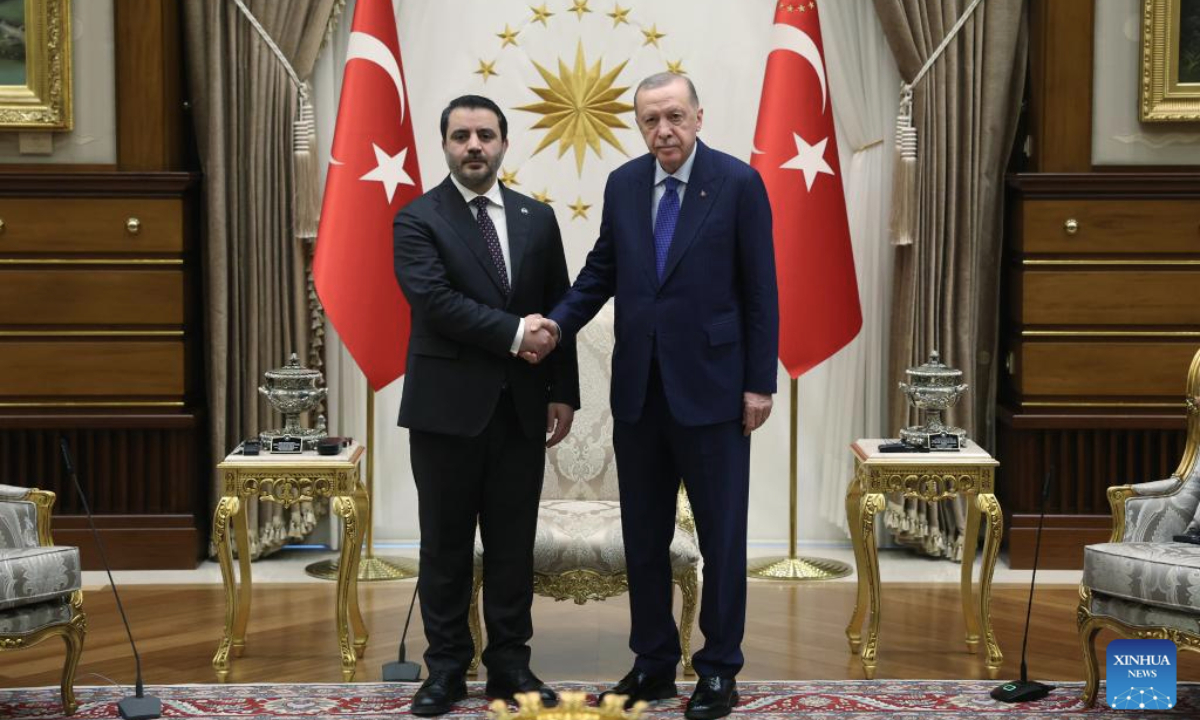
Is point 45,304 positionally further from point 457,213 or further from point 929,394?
point 929,394

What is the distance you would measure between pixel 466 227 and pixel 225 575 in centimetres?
132

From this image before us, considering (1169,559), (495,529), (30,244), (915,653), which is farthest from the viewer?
(30,244)

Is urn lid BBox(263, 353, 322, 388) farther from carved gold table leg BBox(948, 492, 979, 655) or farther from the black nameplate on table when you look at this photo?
carved gold table leg BBox(948, 492, 979, 655)

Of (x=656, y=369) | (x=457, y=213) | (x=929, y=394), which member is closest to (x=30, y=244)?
(x=457, y=213)

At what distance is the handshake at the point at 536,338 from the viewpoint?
409cm

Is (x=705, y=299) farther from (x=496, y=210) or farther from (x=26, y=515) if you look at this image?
(x=26, y=515)

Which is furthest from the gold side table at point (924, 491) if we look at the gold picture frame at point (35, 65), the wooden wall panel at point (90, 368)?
the gold picture frame at point (35, 65)

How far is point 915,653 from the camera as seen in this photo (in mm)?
4855

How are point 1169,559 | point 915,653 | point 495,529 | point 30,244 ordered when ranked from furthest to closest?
point 30,244 → point 915,653 → point 495,529 → point 1169,559

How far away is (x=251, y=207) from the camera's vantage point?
6.08 metres

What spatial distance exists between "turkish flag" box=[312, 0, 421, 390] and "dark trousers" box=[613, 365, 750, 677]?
71.7 inches

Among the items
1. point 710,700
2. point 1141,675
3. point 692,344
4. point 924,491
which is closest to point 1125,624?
point 1141,675

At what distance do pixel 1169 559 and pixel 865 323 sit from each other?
8.02ft

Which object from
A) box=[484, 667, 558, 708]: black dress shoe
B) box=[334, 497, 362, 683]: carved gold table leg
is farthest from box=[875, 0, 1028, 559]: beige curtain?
box=[334, 497, 362, 683]: carved gold table leg
